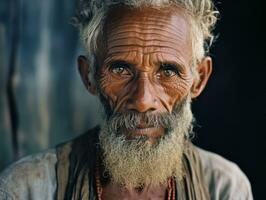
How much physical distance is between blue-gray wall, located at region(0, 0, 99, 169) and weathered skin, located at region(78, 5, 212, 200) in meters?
1.03

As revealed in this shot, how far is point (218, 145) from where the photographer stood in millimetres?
4242

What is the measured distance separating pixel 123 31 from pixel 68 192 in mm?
798

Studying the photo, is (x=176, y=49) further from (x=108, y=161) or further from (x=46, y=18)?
(x=46, y=18)

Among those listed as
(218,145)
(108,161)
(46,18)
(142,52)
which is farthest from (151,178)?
(46,18)

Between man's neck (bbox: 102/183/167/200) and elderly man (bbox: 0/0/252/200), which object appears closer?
elderly man (bbox: 0/0/252/200)

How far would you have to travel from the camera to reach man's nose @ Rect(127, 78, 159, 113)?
3049 millimetres

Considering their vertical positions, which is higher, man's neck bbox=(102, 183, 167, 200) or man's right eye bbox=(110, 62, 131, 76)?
man's right eye bbox=(110, 62, 131, 76)

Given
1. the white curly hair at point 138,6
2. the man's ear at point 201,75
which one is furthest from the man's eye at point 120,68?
the man's ear at point 201,75

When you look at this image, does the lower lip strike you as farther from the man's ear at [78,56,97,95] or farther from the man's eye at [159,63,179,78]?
the man's ear at [78,56,97,95]

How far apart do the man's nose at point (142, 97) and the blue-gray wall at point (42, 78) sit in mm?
1231

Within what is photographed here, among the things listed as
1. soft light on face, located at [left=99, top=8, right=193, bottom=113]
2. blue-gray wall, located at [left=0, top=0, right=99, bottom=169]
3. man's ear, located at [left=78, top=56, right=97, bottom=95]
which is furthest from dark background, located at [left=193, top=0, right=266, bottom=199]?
man's ear, located at [left=78, top=56, right=97, bottom=95]

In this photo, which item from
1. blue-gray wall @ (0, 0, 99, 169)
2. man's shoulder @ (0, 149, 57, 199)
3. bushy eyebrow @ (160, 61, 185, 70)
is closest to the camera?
bushy eyebrow @ (160, 61, 185, 70)

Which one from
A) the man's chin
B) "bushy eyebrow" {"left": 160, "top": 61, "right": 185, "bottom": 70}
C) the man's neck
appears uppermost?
"bushy eyebrow" {"left": 160, "top": 61, "right": 185, "bottom": 70}

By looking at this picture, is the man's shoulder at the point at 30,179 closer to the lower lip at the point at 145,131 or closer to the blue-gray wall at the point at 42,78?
the lower lip at the point at 145,131
